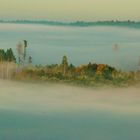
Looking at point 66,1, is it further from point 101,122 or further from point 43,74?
point 101,122

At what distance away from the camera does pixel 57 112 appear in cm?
328

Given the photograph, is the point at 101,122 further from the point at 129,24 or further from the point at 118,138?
the point at 129,24

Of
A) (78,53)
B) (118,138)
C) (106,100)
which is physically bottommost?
(118,138)

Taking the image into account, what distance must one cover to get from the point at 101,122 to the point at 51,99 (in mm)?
305

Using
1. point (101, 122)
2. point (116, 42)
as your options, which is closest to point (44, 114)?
point (101, 122)

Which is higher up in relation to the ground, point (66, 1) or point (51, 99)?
point (66, 1)

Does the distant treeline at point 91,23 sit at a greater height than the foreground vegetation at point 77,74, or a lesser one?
greater

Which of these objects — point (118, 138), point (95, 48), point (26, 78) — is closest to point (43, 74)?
point (26, 78)

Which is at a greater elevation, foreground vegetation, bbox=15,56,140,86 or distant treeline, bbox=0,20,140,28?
distant treeline, bbox=0,20,140,28

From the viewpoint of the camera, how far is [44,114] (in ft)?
10.8

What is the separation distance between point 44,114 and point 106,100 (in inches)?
13.9

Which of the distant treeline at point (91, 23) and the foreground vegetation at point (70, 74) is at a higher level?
the distant treeline at point (91, 23)

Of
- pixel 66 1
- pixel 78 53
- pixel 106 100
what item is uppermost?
pixel 66 1

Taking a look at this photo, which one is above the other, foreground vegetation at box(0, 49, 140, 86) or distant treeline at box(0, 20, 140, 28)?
distant treeline at box(0, 20, 140, 28)
